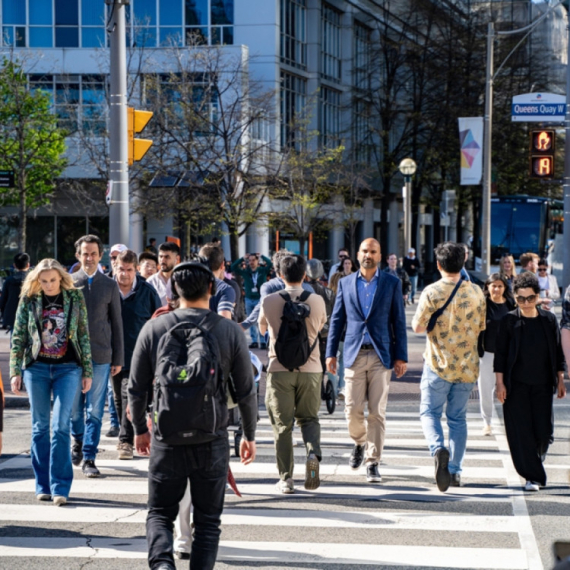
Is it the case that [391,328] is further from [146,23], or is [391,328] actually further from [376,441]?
[146,23]

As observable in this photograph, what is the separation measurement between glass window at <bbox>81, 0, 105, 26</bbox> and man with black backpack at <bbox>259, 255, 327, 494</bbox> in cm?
3333

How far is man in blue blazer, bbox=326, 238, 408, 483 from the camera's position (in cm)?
830

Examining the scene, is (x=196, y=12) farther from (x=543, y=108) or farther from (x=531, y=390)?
(x=531, y=390)

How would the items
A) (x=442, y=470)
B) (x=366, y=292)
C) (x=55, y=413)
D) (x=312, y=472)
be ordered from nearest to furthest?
(x=55, y=413), (x=442, y=470), (x=312, y=472), (x=366, y=292)

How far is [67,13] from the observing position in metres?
39.2

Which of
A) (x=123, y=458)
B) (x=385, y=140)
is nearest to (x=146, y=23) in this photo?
(x=385, y=140)

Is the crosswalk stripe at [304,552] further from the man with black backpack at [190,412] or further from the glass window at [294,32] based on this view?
the glass window at [294,32]

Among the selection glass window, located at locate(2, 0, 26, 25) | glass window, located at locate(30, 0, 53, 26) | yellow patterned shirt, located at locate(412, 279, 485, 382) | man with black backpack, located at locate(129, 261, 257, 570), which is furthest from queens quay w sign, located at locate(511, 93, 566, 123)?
glass window, located at locate(2, 0, 26, 25)

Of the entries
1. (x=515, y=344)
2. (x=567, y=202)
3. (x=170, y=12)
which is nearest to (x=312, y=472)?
(x=515, y=344)

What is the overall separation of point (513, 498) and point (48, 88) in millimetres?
32789

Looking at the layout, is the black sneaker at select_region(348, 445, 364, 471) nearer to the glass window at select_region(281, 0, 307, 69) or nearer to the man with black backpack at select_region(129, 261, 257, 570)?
the man with black backpack at select_region(129, 261, 257, 570)

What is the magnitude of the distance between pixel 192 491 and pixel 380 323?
3.57 meters

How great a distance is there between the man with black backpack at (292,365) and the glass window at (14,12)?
34178mm

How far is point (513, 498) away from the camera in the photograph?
781 centimetres
